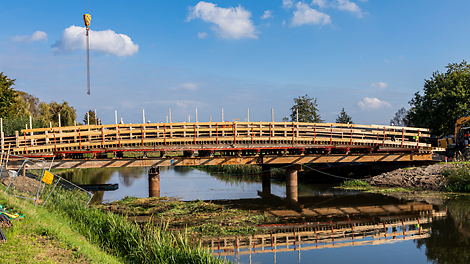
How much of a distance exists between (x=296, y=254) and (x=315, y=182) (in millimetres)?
21399

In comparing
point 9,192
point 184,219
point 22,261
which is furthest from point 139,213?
point 22,261

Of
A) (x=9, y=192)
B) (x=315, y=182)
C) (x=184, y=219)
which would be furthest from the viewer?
(x=315, y=182)

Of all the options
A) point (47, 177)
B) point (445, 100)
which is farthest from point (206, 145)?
point (445, 100)

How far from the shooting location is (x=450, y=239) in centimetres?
1448

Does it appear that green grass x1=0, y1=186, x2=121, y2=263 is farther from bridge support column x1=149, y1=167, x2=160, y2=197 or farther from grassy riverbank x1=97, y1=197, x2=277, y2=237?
bridge support column x1=149, y1=167, x2=160, y2=197

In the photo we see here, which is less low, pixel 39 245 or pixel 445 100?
pixel 445 100

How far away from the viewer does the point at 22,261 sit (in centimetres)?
799

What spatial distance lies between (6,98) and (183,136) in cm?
3181

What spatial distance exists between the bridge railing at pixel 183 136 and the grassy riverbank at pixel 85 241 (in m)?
10.2

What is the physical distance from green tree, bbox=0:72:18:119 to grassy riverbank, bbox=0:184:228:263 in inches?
1395

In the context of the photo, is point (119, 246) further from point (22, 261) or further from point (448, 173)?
point (448, 173)

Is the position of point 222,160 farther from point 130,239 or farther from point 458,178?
point 458,178

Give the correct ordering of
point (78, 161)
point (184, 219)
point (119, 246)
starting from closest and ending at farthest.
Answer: point (119, 246), point (184, 219), point (78, 161)

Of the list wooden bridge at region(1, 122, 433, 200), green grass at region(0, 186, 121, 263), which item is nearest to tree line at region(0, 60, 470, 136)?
wooden bridge at region(1, 122, 433, 200)
